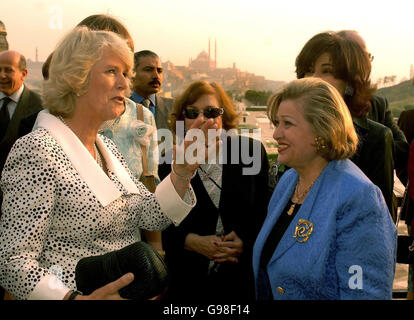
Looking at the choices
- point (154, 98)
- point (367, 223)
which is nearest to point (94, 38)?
point (367, 223)

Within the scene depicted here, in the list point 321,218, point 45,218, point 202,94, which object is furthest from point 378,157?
point 45,218

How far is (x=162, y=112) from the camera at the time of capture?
491 centimetres

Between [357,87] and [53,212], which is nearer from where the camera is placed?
[53,212]

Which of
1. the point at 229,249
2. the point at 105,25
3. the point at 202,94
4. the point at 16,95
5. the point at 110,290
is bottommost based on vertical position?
the point at 229,249

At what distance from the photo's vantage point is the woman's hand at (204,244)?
277cm

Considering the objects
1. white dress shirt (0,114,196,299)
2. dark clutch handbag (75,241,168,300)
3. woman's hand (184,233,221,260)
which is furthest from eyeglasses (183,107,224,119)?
dark clutch handbag (75,241,168,300)

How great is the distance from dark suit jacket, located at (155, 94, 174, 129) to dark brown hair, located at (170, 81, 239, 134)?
147cm

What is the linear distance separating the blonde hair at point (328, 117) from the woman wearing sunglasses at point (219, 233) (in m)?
0.85

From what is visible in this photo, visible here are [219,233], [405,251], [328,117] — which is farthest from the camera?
[405,251]

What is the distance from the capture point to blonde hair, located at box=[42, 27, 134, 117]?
2.01 m

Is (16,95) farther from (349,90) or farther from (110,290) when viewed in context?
(110,290)

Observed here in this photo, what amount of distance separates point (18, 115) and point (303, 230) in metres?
4.34
